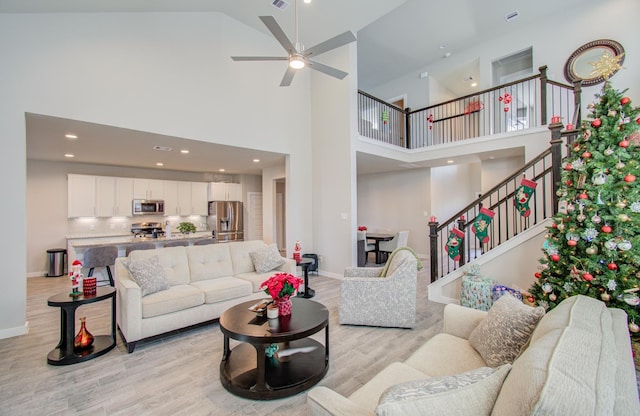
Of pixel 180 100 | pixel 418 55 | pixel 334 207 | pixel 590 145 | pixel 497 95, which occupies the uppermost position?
pixel 418 55

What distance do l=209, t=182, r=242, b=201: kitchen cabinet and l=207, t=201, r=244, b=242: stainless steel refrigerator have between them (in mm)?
215

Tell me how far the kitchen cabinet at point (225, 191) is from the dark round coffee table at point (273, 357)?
661cm

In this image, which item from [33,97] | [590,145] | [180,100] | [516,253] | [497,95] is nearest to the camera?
[590,145]

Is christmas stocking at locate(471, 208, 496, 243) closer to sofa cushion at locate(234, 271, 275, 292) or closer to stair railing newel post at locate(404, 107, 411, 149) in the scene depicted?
sofa cushion at locate(234, 271, 275, 292)

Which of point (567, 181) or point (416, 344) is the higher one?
point (567, 181)

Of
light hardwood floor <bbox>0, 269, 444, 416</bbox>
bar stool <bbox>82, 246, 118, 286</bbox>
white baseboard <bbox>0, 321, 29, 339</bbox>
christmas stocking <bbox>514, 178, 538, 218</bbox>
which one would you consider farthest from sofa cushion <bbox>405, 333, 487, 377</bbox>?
bar stool <bbox>82, 246, 118, 286</bbox>

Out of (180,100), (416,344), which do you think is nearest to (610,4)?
(416,344)

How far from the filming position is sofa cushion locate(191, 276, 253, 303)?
11.7 feet

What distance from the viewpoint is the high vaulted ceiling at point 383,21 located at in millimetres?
4258

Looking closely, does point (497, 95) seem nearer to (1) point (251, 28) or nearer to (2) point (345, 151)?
(2) point (345, 151)

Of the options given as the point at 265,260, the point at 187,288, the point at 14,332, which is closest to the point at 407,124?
the point at 265,260

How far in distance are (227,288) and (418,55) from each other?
7837mm

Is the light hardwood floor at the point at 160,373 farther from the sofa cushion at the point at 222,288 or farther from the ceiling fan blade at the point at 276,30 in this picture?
the ceiling fan blade at the point at 276,30

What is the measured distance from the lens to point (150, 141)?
5.06 metres
